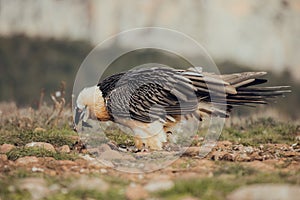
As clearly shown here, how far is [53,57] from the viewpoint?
28.4 m

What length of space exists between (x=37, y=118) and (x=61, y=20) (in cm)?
2304

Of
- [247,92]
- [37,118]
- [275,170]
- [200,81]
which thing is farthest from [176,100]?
[37,118]

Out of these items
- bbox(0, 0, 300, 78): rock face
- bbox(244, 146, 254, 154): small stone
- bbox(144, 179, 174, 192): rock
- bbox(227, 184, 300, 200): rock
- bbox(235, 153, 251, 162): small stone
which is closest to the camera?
bbox(227, 184, 300, 200): rock

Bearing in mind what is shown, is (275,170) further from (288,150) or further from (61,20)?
(61,20)

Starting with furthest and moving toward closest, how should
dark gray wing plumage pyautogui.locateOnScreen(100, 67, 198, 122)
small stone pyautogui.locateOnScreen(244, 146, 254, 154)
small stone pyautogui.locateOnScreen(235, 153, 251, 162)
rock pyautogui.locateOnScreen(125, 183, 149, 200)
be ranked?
small stone pyautogui.locateOnScreen(244, 146, 254, 154)
dark gray wing plumage pyautogui.locateOnScreen(100, 67, 198, 122)
small stone pyautogui.locateOnScreen(235, 153, 251, 162)
rock pyautogui.locateOnScreen(125, 183, 149, 200)

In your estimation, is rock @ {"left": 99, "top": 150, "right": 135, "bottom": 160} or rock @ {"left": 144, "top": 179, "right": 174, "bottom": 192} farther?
rock @ {"left": 99, "top": 150, "right": 135, "bottom": 160}

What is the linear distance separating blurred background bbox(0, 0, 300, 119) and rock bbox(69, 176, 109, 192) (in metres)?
22.6

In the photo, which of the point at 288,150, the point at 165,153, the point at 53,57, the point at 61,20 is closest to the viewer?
the point at 165,153

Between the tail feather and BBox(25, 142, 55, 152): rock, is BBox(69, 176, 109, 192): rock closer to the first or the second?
BBox(25, 142, 55, 152): rock

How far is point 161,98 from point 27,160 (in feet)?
5.71

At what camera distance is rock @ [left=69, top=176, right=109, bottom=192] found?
5.66 m

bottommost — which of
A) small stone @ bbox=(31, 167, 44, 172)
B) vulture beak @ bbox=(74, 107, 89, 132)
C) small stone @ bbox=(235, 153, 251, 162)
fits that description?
small stone @ bbox=(235, 153, 251, 162)

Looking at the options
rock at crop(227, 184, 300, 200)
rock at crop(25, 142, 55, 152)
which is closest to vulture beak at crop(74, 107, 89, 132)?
rock at crop(25, 142, 55, 152)

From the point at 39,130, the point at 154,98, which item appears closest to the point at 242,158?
the point at 154,98
